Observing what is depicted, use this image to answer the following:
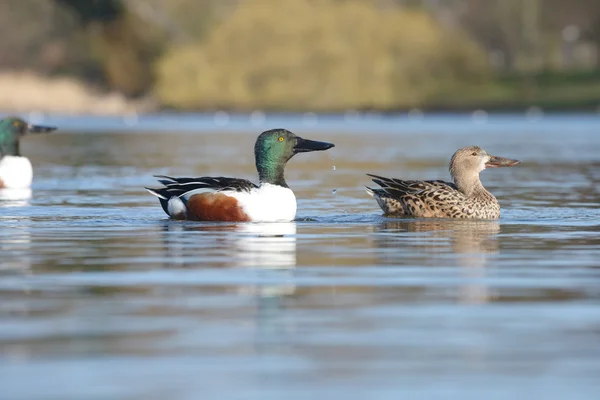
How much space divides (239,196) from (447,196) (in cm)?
231

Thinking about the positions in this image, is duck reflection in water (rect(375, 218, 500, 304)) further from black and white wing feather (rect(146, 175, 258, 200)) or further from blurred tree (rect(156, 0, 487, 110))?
blurred tree (rect(156, 0, 487, 110))

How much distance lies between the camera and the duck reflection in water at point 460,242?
9.73 meters

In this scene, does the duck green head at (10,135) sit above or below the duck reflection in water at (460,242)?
above

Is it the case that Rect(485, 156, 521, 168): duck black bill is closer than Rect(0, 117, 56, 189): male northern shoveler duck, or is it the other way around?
Rect(485, 156, 521, 168): duck black bill

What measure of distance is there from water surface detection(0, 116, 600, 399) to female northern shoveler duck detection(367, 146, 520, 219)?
261 mm

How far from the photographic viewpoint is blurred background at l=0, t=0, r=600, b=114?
73.8 m

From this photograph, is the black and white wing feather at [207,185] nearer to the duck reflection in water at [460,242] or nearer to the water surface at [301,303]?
the water surface at [301,303]

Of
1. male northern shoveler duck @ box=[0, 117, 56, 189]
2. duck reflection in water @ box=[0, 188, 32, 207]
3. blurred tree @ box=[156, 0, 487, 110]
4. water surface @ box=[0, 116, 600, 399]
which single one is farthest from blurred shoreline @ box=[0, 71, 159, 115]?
water surface @ box=[0, 116, 600, 399]

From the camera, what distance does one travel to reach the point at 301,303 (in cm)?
877

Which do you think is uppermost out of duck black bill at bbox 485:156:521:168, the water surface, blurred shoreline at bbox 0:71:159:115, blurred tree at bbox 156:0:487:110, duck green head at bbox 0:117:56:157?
blurred tree at bbox 156:0:487:110

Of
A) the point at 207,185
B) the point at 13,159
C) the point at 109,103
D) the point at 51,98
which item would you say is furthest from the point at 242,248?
the point at 109,103

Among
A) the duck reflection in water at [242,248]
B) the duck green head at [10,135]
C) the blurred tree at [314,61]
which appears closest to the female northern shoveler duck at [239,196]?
the duck reflection in water at [242,248]

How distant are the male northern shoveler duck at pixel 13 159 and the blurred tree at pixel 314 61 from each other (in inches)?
1997

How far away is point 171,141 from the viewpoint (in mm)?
42281
